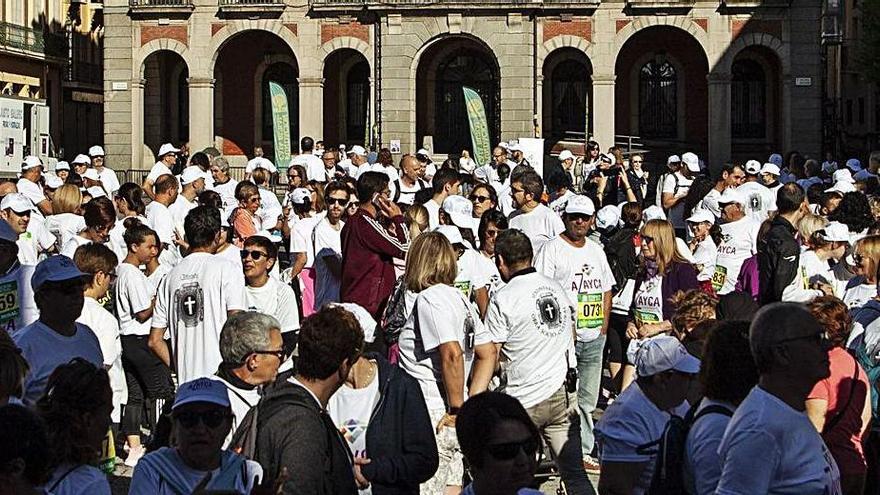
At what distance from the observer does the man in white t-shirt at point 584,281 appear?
1059 cm

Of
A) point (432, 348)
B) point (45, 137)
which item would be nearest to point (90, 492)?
point (432, 348)

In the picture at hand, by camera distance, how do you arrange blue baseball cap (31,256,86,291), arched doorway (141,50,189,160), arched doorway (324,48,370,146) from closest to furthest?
blue baseball cap (31,256,86,291), arched doorway (141,50,189,160), arched doorway (324,48,370,146)

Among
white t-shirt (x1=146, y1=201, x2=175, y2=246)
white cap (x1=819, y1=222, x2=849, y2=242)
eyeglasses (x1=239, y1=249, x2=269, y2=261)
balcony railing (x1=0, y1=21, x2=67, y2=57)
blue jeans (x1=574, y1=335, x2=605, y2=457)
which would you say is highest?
balcony railing (x1=0, y1=21, x2=67, y2=57)

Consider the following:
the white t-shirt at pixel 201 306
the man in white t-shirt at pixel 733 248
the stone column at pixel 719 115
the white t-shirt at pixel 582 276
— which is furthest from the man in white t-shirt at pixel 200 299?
the stone column at pixel 719 115

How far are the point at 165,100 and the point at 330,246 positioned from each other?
3462 centimetres

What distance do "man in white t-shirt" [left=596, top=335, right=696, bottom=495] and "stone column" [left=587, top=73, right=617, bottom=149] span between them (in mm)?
34816

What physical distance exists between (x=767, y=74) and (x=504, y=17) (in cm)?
840

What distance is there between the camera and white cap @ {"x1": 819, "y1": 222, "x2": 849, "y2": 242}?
1134cm

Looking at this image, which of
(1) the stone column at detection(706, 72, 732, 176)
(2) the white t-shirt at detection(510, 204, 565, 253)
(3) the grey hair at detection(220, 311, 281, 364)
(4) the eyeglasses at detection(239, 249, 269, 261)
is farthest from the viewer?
(1) the stone column at detection(706, 72, 732, 176)

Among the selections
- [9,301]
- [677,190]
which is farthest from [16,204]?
[677,190]

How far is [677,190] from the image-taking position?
2050 centimetres

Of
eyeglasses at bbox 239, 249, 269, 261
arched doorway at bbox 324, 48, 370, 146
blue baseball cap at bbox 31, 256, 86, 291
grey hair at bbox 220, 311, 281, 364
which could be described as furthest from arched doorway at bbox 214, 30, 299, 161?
grey hair at bbox 220, 311, 281, 364

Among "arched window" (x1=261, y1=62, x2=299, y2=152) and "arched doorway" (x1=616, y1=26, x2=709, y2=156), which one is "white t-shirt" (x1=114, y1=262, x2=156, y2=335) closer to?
"arched doorway" (x1=616, y1=26, x2=709, y2=156)

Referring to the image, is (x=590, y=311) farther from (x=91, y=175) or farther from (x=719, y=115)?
(x=719, y=115)
